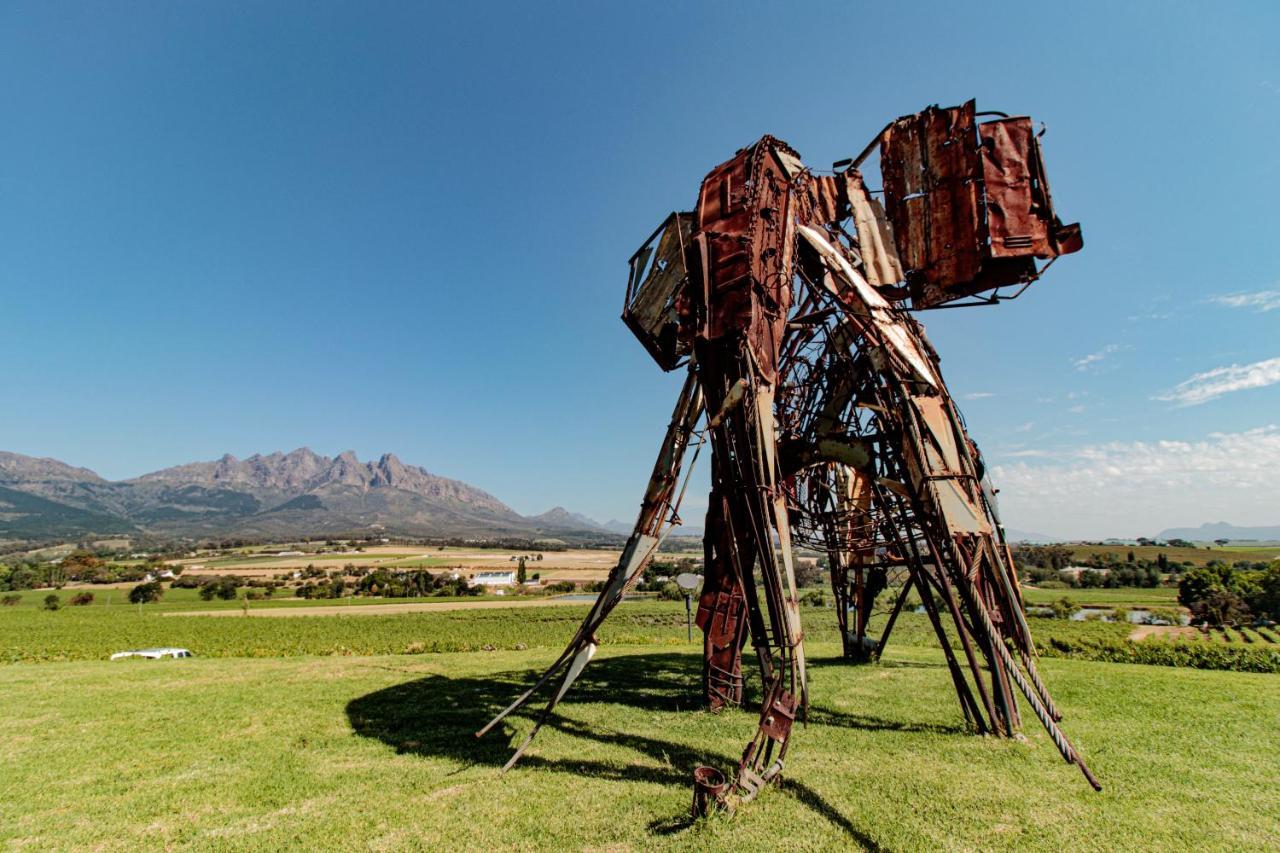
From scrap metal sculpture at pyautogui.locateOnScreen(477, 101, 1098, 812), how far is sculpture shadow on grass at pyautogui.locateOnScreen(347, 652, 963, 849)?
0.65m

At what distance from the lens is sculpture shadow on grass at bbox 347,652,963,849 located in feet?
25.1

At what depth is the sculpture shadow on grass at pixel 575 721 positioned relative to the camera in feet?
25.1

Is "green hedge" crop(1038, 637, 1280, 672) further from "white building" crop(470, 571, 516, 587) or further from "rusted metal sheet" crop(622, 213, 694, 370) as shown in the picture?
"white building" crop(470, 571, 516, 587)

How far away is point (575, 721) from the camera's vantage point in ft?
33.6

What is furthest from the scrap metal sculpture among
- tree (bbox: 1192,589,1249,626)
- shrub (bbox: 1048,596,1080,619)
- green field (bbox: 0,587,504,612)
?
green field (bbox: 0,587,504,612)

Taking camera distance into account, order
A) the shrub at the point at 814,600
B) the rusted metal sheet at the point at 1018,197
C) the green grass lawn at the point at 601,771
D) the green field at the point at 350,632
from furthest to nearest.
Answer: the shrub at the point at 814,600 < the green field at the point at 350,632 < the rusted metal sheet at the point at 1018,197 < the green grass lawn at the point at 601,771

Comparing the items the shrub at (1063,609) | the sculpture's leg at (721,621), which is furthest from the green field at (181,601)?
the shrub at (1063,609)

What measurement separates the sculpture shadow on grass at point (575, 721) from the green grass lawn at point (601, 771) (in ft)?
0.21

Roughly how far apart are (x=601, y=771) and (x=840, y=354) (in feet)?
27.8

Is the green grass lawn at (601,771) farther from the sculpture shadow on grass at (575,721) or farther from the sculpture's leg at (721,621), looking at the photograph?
the sculpture's leg at (721,621)

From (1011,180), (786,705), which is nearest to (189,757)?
(786,705)

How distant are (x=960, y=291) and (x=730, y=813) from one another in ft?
32.5

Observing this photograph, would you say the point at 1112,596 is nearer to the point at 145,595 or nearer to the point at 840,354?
the point at 840,354

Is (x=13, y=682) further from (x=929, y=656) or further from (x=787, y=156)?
(x=929, y=656)
